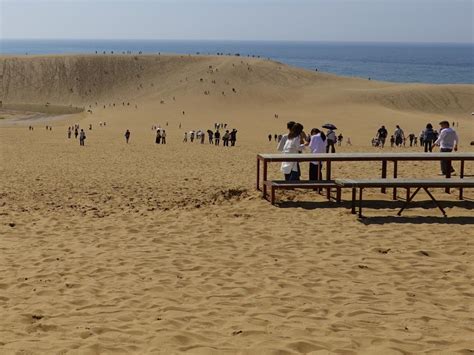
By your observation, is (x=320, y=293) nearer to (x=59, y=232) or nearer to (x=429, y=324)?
(x=429, y=324)

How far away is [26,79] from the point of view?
300ft

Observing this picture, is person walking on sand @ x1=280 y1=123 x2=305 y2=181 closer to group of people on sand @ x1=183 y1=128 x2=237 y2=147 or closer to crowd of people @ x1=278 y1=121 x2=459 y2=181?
crowd of people @ x1=278 y1=121 x2=459 y2=181

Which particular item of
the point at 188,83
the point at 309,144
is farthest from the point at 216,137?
the point at 188,83

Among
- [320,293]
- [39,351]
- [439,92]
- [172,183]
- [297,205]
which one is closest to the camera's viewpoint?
[39,351]

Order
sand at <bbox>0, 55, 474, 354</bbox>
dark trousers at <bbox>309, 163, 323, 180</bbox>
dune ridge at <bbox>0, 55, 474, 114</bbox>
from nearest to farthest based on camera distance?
sand at <bbox>0, 55, 474, 354</bbox>
dark trousers at <bbox>309, 163, 323, 180</bbox>
dune ridge at <bbox>0, 55, 474, 114</bbox>

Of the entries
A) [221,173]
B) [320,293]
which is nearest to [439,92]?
[221,173]

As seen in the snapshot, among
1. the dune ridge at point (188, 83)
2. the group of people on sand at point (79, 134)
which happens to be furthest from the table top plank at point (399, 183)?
the dune ridge at point (188, 83)

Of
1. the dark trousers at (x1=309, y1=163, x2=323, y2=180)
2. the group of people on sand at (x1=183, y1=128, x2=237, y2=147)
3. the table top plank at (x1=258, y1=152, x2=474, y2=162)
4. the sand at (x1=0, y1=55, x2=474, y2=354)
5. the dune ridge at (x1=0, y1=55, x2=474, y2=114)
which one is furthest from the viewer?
the dune ridge at (x1=0, y1=55, x2=474, y2=114)

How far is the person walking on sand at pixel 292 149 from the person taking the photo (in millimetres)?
12938

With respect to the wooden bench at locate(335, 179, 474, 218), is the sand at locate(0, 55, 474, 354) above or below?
below

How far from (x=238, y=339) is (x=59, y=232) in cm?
506

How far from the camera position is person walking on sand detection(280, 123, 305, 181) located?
12938mm

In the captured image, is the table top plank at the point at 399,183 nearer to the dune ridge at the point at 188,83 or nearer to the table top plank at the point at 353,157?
the table top plank at the point at 353,157

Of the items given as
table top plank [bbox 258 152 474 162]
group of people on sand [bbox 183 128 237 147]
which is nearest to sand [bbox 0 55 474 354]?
table top plank [bbox 258 152 474 162]
